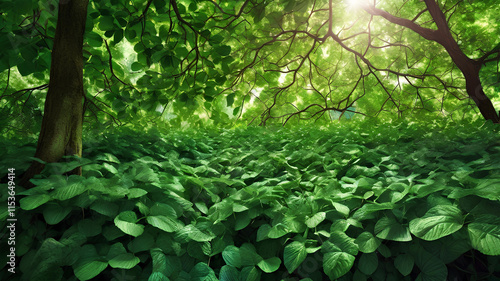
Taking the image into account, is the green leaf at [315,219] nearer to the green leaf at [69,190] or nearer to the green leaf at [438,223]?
the green leaf at [438,223]

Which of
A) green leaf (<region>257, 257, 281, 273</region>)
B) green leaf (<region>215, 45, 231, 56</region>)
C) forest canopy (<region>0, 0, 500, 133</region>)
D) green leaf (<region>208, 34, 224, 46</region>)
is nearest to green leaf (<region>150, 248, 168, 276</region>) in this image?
green leaf (<region>257, 257, 281, 273</region>)

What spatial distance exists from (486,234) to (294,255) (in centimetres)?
85

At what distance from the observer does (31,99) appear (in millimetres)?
4262

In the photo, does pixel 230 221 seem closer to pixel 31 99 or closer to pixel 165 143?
pixel 165 143

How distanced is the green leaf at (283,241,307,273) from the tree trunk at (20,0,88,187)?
6.13 feet

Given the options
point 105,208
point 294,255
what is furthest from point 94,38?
point 294,255

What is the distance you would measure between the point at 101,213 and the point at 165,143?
222 cm

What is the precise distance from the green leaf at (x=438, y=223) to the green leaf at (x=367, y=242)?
0.62 ft

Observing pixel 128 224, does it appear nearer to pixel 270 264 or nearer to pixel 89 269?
pixel 89 269

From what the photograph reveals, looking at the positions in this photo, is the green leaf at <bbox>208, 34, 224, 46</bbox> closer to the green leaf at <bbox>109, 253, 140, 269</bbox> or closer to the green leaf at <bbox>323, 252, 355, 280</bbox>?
the green leaf at <bbox>109, 253, 140, 269</bbox>

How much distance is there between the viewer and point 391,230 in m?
1.53

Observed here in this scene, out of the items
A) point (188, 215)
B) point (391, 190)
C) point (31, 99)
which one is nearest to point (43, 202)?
point (188, 215)

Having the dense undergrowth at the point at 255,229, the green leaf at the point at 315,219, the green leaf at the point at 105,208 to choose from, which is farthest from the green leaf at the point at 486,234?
the green leaf at the point at 105,208

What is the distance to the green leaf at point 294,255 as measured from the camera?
1.50m
